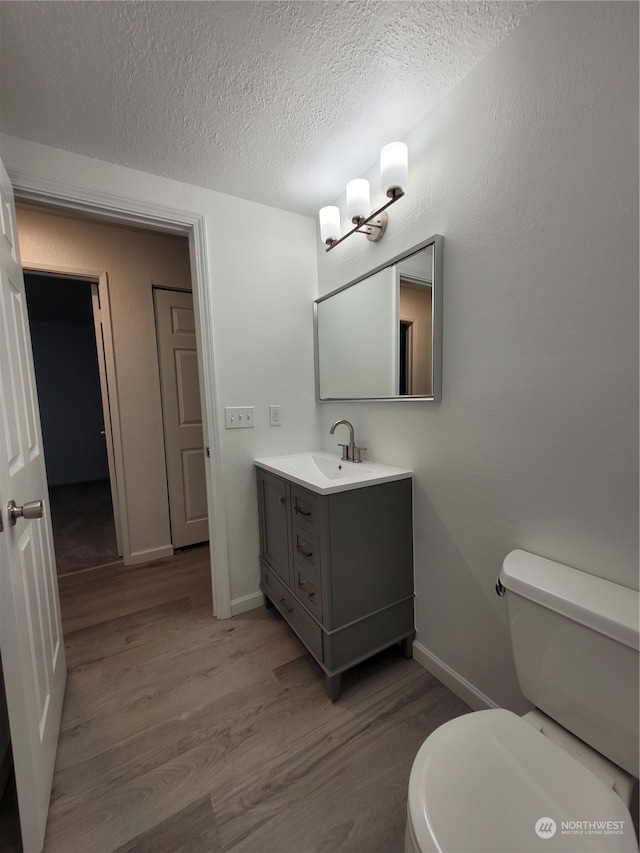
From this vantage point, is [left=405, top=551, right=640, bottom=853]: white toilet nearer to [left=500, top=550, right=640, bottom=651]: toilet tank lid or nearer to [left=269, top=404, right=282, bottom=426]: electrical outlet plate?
[left=500, top=550, right=640, bottom=651]: toilet tank lid

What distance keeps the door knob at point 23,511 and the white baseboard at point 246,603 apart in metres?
1.24

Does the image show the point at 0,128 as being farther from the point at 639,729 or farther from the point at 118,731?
the point at 639,729

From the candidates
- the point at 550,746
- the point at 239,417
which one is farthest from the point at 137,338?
the point at 550,746

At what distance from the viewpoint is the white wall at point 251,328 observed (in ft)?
5.53

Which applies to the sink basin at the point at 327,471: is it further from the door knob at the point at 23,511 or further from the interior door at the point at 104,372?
the interior door at the point at 104,372

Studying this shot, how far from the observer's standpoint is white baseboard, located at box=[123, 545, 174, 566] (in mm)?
2385

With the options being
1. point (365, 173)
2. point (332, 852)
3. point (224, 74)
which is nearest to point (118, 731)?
point (332, 852)

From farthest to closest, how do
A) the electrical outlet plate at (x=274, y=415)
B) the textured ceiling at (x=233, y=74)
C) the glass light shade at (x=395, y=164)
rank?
1. the electrical outlet plate at (x=274, y=415)
2. the glass light shade at (x=395, y=164)
3. the textured ceiling at (x=233, y=74)

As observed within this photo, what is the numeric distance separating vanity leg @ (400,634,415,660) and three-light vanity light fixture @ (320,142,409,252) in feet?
5.86

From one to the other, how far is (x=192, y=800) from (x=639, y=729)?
1.19m

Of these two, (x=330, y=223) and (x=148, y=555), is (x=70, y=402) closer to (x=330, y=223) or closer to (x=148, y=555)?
(x=148, y=555)

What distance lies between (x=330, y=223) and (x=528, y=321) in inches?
42.6

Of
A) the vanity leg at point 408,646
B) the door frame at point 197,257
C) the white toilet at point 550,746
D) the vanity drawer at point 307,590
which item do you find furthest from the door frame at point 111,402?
the white toilet at point 550,746

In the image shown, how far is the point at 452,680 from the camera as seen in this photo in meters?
1.30
